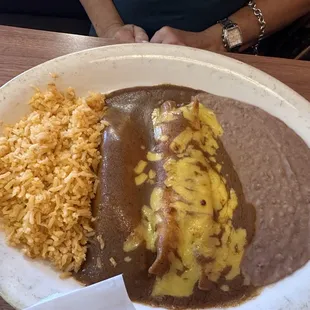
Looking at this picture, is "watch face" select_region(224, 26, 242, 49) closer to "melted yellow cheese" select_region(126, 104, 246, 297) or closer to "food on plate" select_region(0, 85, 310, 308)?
"food on plate" select_region(0, 85, 310, 308)

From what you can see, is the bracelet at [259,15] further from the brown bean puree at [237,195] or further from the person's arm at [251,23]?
the brown bean puree at [237,195]

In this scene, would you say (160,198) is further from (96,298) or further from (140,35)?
(140,35)

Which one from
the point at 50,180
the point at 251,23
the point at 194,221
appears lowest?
the point at 251,23

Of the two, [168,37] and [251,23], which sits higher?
[168,37]

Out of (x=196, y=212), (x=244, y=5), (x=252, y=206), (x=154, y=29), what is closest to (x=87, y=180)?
(x=196, y=212)

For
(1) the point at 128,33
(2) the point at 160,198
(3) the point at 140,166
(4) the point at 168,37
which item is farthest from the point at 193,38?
(2) the point at 160,198

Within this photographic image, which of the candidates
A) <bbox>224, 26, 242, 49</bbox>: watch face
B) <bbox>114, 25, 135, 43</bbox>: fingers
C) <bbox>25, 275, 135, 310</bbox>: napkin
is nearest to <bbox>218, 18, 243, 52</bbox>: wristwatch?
<bbox>224, 26, 242, 49</bbox>: watch face

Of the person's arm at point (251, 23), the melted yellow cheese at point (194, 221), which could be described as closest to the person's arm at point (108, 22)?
A: the person's arm at point (251, 23)
